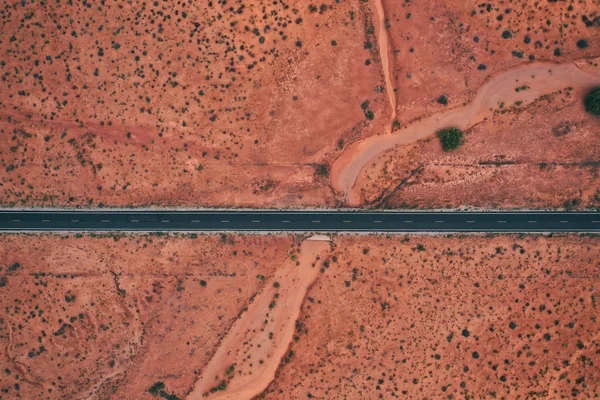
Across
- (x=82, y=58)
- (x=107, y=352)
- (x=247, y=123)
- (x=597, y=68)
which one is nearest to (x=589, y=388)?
(x=597, y=68)

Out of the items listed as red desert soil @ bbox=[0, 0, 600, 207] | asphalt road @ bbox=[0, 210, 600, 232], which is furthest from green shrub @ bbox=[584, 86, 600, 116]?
asphalt road @ bbox=[0, 210, 600, 232]

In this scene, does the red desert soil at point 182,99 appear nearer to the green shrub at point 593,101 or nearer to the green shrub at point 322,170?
the green shrub at point 322,170

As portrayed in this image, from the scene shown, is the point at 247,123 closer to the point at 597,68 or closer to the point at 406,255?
the point at 406,255

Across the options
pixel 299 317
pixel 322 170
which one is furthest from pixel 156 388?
pixel 322 170

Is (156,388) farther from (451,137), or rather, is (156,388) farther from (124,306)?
(451,137)

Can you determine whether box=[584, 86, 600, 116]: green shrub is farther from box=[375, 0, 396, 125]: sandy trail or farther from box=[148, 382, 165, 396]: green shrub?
box=[148, 382, 165, 396]: green shrub
